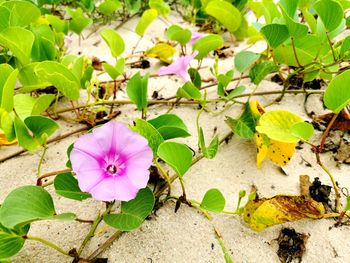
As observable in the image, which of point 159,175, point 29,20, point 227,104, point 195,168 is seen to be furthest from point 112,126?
point 29,20

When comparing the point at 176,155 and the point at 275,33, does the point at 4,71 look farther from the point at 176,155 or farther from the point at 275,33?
the point at 275,33

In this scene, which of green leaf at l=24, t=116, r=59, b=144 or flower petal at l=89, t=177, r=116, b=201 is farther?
green leaf at l=24, t=116, r=59, b=144

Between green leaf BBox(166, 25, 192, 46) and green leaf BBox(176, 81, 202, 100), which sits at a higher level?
green leaf BBox(166, 25, 192, 46)

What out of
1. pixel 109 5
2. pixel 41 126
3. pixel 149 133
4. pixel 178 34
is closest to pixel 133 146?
pixel 149 133

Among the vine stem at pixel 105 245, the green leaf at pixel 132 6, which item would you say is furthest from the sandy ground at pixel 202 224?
the green leaf at pixel 132 6

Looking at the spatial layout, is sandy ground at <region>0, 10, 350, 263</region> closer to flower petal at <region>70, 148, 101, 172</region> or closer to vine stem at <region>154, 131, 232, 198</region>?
vine stem at <region>154, 131, 232, 198</region>

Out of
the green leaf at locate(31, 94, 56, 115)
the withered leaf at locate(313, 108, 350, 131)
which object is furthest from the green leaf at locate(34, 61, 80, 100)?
the withered leaf at locate(313, 108, 350, 131)

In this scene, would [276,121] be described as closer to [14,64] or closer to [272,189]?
[272,189]
